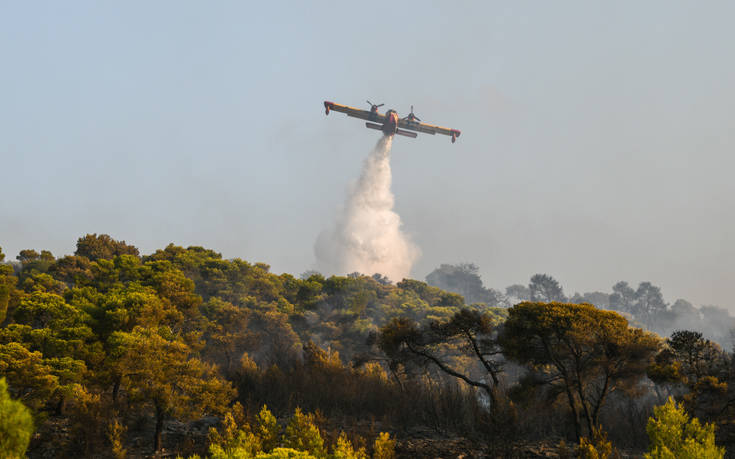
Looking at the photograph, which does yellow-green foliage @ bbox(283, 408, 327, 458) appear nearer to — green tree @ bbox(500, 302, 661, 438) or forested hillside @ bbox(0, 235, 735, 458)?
forested hillside @ bbox(0, 235, 735, 458)

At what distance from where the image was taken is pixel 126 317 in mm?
18562

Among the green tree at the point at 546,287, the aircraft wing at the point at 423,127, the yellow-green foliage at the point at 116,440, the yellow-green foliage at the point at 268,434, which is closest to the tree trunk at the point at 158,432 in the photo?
the yellow-green foliage at the point at 116,440

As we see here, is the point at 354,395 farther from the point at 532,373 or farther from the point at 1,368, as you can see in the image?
the point at 1,368

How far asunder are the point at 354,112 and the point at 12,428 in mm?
59554

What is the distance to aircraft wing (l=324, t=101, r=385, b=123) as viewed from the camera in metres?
60.4

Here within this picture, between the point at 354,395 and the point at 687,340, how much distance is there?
15.4 meters

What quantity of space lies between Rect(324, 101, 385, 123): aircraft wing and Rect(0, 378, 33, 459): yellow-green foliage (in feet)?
182

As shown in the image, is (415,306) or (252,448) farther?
(415,306)

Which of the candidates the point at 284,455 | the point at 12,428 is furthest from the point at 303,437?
the point at 12,428

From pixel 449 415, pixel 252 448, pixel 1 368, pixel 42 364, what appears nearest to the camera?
pixel 252 448

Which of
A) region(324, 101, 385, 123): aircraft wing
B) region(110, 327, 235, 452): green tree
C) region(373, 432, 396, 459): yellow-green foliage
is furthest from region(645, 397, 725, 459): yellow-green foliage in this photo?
region(324, 101, 385, 123): aircraft wing

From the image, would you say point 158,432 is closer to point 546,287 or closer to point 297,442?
point 297,442

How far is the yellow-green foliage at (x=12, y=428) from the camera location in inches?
314

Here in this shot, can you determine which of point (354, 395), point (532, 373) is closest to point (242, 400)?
point (354, 395)
